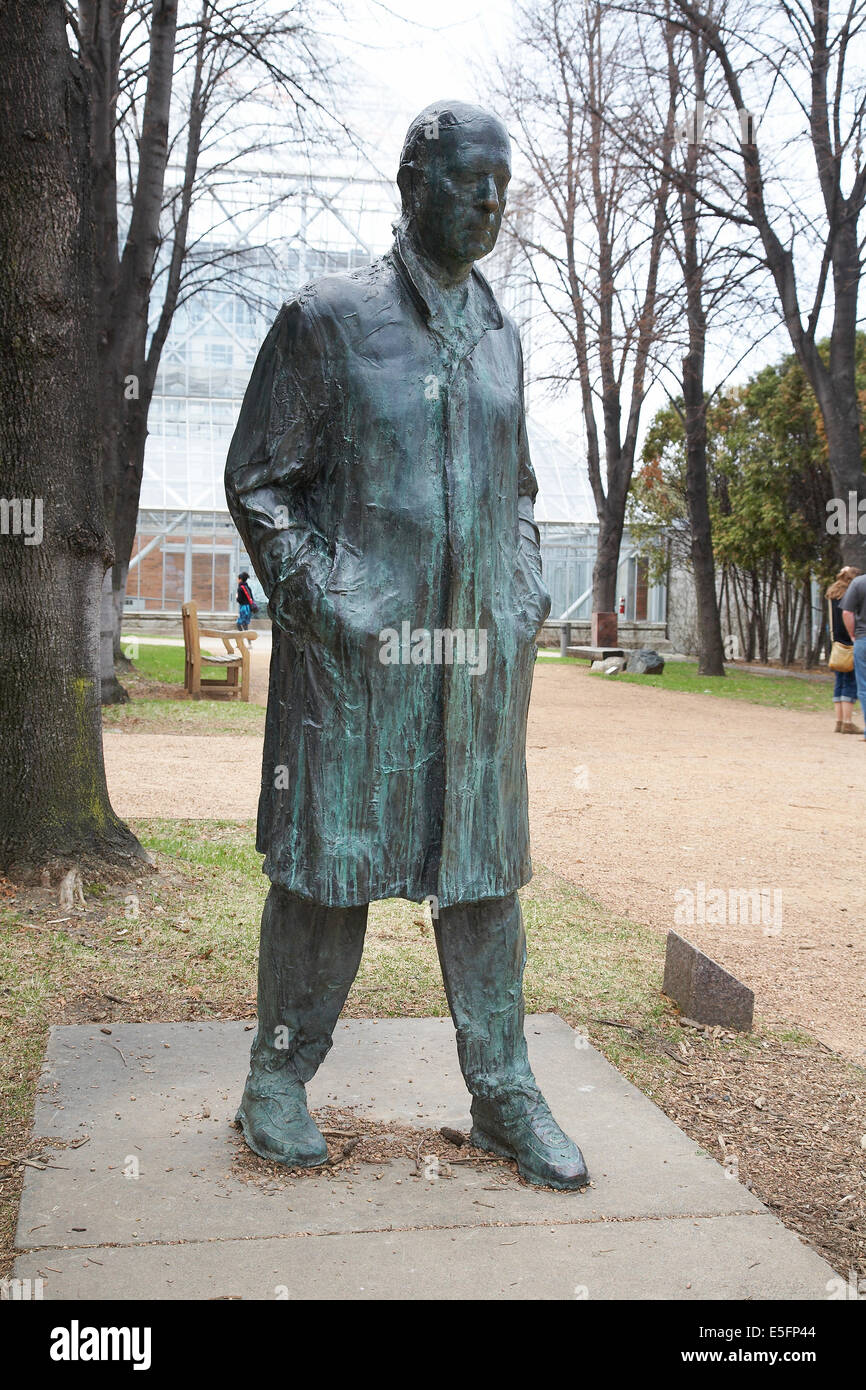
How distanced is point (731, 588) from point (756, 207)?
13.7m

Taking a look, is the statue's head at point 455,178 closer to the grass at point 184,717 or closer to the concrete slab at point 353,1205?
the concrete slab at point 353,1205

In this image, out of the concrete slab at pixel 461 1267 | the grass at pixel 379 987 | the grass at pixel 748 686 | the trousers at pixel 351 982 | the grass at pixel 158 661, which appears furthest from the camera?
the grass at pixel 748 686

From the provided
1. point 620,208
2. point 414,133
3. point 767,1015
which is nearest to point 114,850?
point 767,1015

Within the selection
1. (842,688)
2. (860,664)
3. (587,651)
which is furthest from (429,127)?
(587,651)

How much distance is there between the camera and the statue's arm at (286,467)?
9.43 ft

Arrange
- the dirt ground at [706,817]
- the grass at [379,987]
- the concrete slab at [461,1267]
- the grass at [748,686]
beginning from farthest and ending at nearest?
the grass at [748,686], the dirt ground at [706,817], the grass at [379,987], the concrete slab at [461,1267]

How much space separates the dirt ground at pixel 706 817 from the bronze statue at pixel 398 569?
2.24m

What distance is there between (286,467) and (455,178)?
71 centimetres

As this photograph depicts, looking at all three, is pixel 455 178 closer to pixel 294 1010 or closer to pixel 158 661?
pixel 294 1010

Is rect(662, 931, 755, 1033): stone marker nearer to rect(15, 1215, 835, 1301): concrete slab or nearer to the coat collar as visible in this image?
rect(15, 1215, 835, 1301): concrete slab

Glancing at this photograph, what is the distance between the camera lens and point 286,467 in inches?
115

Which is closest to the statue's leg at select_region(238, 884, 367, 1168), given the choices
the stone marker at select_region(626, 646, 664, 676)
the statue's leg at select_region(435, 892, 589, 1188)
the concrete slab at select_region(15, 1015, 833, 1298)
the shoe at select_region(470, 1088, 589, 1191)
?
the concrete slab at select_region(15, 1015, 833, 1298)

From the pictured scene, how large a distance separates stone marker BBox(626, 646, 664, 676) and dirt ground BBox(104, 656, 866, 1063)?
7.61 metres

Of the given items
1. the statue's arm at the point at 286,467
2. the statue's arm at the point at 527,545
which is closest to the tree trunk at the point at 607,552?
the statue's arm at the point at 527,545
